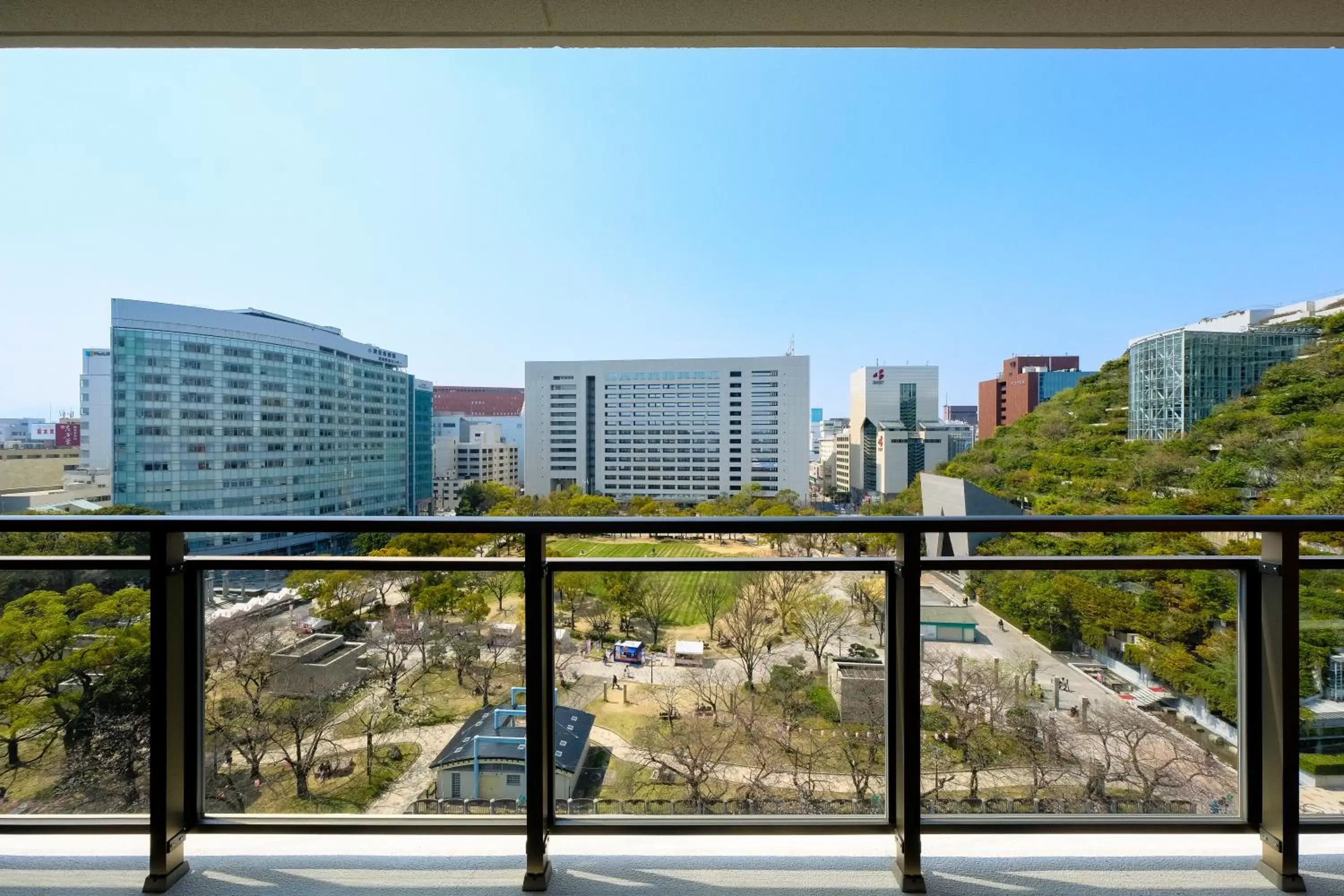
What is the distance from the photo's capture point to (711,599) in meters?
1.51

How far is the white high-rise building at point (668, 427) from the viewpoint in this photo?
13492 millimetres

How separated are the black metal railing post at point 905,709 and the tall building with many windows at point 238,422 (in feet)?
27.8

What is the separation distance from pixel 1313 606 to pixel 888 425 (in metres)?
12.4

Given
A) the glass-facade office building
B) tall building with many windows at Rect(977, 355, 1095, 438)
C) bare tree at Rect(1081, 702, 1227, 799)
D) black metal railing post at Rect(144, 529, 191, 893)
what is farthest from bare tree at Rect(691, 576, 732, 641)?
tall building with many windows at Rect(977, 355, 1095, 438)

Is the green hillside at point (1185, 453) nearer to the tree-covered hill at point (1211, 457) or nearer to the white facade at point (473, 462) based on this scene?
the tree-covered hill at point (1211, 457)

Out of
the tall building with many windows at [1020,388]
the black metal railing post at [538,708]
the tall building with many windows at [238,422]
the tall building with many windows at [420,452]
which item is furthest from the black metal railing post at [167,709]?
the tall building with many windows at [1020,388]

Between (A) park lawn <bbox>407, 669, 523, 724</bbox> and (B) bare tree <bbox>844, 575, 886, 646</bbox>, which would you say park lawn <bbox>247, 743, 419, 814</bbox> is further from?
(B) bare tree <bbox>844, 575, 886, 646</bbox>

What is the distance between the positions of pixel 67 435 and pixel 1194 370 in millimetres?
20246

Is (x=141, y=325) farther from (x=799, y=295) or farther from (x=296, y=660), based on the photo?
(x=799, y=295)

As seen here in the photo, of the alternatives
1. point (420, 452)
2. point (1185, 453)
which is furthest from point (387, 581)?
point (1185, 453)

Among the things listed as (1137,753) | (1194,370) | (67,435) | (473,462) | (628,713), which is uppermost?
(1194,370)

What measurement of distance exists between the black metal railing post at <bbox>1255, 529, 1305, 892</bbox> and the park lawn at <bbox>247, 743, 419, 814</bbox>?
2233 millimetres

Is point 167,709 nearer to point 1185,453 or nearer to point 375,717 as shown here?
point 375,717

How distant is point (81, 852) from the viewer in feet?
4.92
